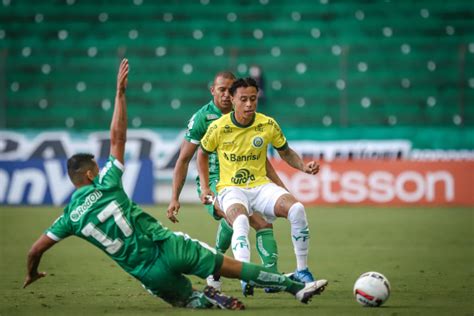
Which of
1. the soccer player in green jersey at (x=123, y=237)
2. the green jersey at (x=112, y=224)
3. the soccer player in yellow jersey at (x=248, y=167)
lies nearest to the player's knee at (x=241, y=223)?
the soccer player in yellow jersey at (x=248, y=167)

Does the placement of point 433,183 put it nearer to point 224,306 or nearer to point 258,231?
point 258,231

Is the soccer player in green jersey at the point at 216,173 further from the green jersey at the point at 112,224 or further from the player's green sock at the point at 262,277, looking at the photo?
the green jersey at the point at 112,224

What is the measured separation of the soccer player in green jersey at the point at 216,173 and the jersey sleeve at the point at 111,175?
1.45 meters

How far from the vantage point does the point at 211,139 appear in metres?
8.89

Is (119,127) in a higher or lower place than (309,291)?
higher

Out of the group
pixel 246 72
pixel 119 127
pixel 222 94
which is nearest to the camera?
pixel 119 127

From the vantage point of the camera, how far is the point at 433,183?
20.3 meters

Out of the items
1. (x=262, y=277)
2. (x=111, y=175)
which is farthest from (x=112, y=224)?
(x=262, y=277)

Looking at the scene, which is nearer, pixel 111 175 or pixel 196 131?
pixel 111 175

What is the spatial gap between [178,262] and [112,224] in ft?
1.99

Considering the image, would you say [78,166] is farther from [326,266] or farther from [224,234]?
[326,266]

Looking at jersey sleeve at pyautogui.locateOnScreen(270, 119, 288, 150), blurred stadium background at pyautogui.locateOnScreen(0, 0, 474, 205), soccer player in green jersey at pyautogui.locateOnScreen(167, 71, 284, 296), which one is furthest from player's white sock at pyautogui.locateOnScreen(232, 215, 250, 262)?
blurred stadium background at pyautogui.locateOnScreen(0, 0, 474, 205)

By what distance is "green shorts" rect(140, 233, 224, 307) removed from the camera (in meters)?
7.44

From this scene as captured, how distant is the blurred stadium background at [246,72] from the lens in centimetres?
2114
